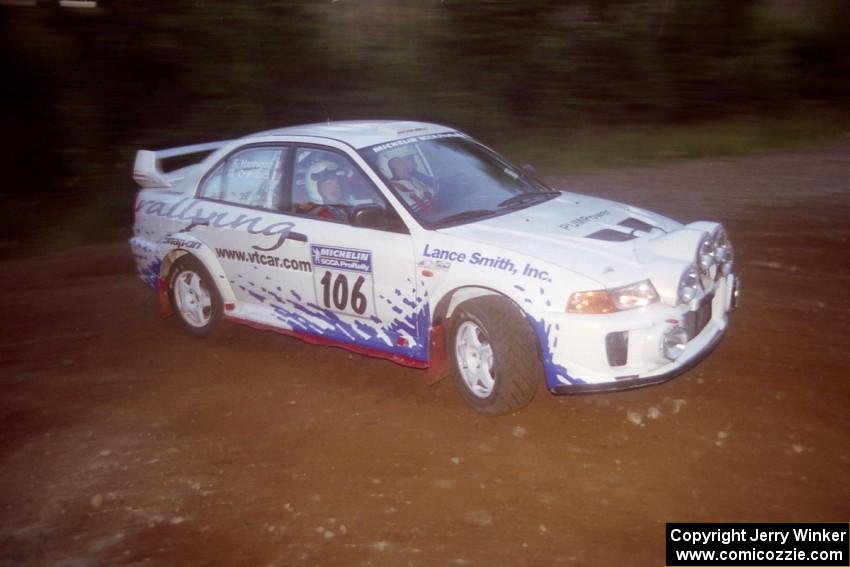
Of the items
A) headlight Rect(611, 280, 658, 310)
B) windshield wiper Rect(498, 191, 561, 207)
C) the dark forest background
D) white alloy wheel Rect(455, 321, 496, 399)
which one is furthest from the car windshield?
the dark forest background

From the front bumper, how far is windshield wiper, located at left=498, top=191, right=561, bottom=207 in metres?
1.26

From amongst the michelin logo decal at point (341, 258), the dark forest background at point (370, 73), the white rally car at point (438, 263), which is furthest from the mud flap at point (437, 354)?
the dark forest background at point (370, 73)

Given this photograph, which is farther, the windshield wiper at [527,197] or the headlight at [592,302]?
the windshield wiper at [527,197]

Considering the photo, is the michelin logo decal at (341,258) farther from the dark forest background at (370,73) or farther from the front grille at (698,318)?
the dark forest background at (370,73)

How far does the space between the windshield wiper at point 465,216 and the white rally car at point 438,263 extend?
0.01 m

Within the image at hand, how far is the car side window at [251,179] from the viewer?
20.3 ft

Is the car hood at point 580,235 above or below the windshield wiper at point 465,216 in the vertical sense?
below

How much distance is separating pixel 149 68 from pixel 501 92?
541 centimetres

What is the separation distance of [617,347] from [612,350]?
0.10 ft

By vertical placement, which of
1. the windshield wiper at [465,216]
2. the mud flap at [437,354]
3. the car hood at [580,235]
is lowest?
the mud flap at [437,354]

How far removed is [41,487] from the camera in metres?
4.88

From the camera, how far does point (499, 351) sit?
4965 millimetres

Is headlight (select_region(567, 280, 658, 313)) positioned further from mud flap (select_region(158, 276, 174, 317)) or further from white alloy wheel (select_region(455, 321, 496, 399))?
mud flap (select_region(158, 276, 174, 317))

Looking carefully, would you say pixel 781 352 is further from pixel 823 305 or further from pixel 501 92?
pixel 501 92
